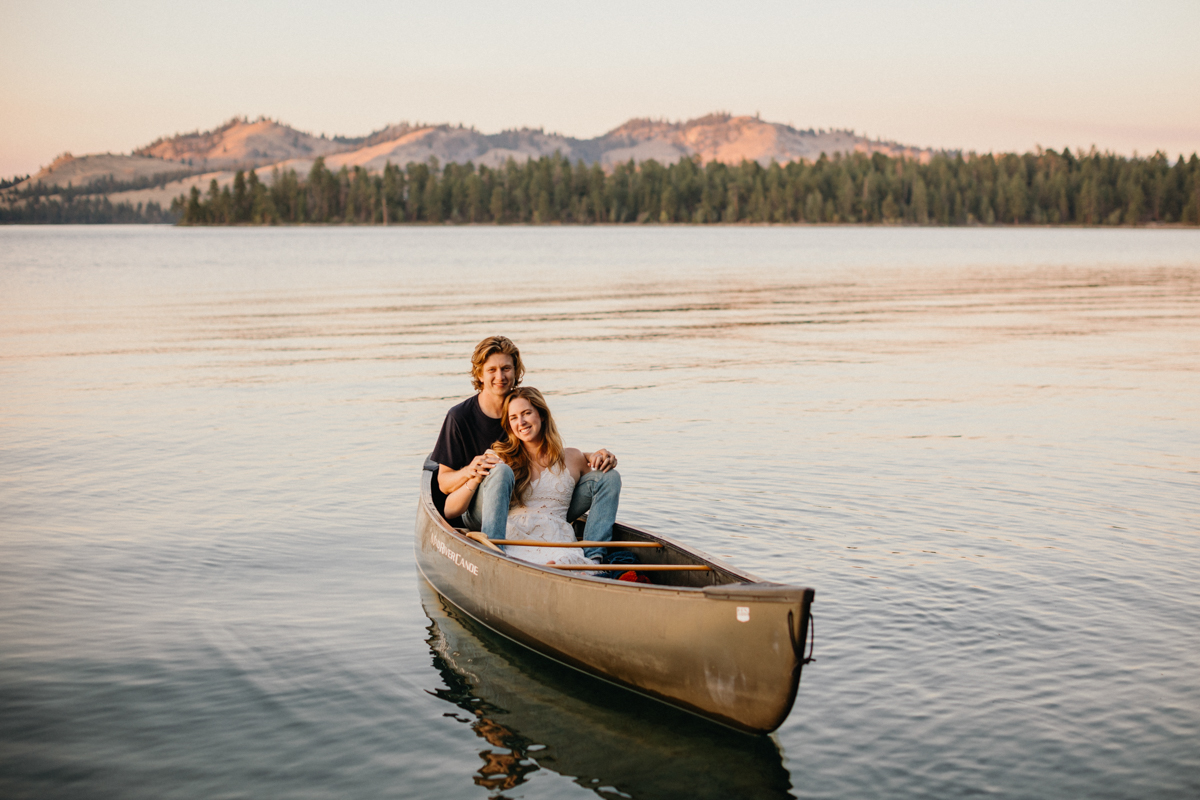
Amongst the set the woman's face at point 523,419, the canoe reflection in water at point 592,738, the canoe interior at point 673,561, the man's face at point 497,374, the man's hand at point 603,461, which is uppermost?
the man's face at point 497,374

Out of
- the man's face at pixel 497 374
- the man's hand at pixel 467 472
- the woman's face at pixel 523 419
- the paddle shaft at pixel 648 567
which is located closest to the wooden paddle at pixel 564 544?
the paddle shaft at pixel 648 567

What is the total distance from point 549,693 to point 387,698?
121 cm

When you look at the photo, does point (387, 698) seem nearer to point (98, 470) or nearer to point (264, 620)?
point (264, 620)

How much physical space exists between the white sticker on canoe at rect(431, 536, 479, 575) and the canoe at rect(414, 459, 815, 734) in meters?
0.02

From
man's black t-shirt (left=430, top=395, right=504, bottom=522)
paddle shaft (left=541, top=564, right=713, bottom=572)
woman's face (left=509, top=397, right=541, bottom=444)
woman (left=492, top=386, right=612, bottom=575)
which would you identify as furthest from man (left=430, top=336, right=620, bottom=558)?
paddle shaft (left=541, top=564, right=713, bottom=572)

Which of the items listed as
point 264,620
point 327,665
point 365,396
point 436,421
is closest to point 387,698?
point 327,665

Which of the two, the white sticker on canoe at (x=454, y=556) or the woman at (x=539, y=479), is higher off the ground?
the woman at (x=539, y=479)

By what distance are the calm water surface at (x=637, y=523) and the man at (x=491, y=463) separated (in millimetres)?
1154

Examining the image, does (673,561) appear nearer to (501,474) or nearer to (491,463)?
(501,474)

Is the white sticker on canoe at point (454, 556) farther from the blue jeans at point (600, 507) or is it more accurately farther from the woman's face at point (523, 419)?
the woman's face at point (523, 419)

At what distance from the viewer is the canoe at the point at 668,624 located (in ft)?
21.7

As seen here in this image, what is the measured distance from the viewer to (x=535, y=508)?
31.5 ft

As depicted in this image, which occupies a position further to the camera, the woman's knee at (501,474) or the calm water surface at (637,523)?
the woman's knee at (501,474)

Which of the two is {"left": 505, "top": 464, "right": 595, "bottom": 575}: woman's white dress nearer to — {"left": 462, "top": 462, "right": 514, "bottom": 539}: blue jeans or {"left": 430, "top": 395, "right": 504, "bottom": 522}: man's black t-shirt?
{"left": 462, "top": 462, "right": 514, "bottom": 539}: blue jeans
